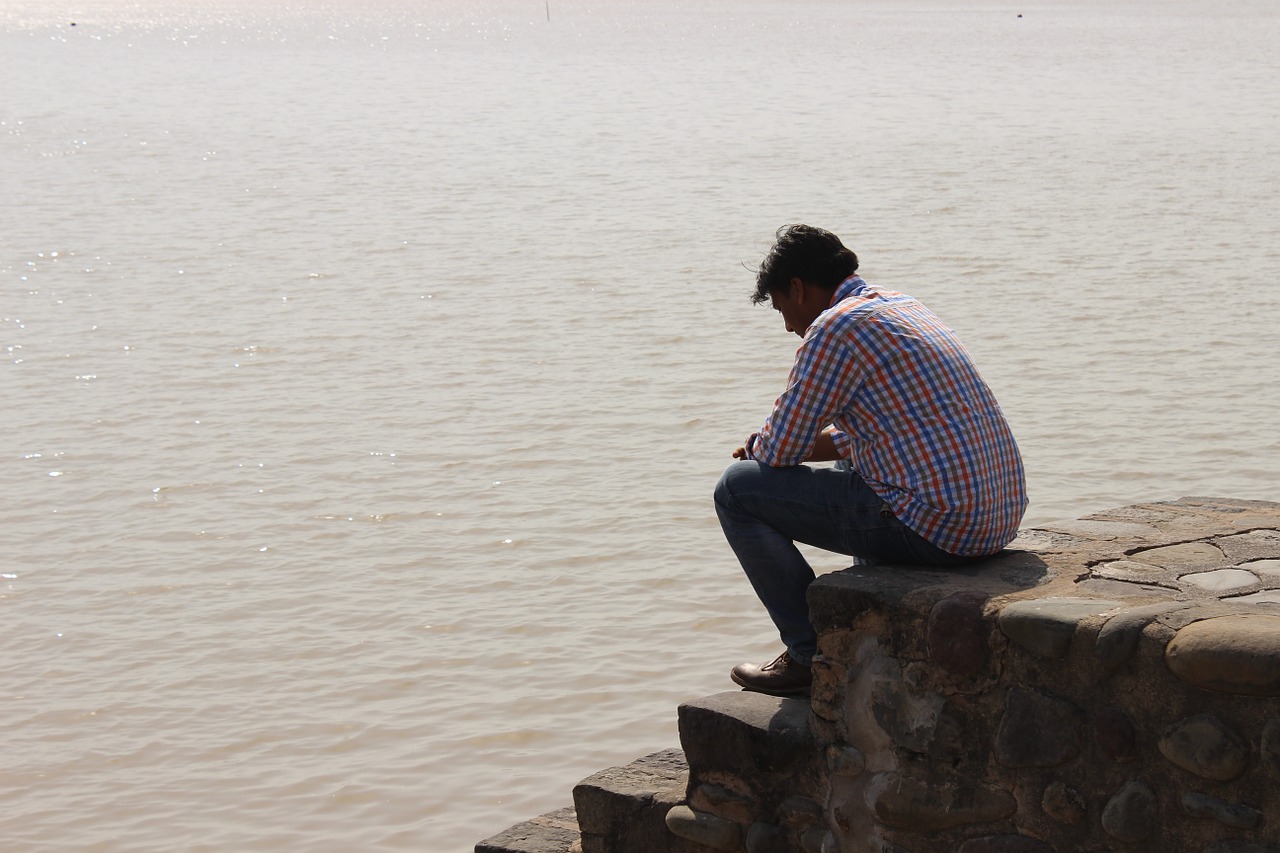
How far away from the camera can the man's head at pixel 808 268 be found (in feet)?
13.6

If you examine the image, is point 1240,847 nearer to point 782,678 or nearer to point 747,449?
point 782,678

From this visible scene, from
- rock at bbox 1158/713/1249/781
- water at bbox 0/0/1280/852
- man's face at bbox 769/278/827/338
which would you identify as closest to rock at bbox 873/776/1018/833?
rock at bbox 1158/713/1249/781

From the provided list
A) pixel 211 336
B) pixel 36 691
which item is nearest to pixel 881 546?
pixel 36 691

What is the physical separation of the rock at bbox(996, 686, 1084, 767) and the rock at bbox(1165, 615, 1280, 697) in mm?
310

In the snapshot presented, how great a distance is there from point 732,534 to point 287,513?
583cm

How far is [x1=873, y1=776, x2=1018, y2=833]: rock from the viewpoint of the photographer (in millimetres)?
3697

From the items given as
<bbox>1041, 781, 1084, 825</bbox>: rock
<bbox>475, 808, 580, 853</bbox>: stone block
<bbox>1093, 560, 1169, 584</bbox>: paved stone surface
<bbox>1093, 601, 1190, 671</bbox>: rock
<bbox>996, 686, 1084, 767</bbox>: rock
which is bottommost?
<bbox>475, 808, 580, 853</bbox>: stone block

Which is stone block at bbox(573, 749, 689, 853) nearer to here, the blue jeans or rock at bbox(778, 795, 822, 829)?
rock at bbox(778, 795, 822, 829)

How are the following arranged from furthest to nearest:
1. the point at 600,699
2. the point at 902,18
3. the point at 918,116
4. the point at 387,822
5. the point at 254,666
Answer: the point at 902,18 < the point at 918,116 < the point at 254,666 < the point at 600,699 < the point at 387,822

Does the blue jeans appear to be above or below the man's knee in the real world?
below

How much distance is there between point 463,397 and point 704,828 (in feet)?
26.0

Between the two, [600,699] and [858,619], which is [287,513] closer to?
[600,699]

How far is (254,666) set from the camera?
7.45 m

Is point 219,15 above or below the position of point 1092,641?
above
